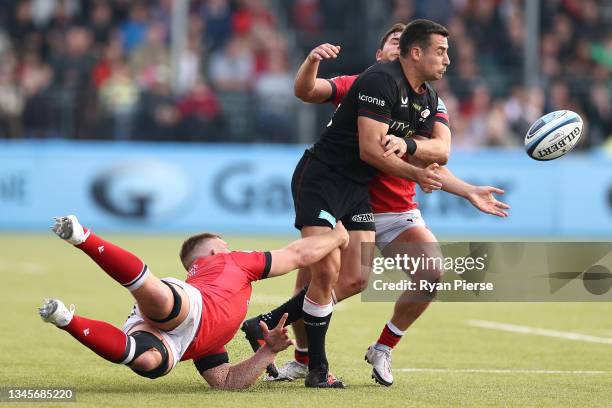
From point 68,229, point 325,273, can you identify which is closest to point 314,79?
point 325,273

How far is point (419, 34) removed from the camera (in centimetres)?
799

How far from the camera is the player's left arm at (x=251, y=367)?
7.46m

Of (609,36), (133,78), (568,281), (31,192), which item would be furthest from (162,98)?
(568,281)

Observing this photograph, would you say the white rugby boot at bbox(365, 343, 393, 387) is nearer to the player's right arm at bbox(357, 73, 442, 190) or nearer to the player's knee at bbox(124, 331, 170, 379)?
the player's right arm at bbox(357, 73, 442, 190)

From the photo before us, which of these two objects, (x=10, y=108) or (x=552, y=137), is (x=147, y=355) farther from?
(x=10, y=108)

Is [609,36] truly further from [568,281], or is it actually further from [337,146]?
[337,146]

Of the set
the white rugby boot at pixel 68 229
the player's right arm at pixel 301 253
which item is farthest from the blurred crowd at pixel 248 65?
the white rugby boot at pixel 68 229

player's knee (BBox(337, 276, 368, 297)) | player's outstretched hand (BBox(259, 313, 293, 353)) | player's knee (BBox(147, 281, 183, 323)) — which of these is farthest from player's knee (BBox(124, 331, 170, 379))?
player's knee (BBox(337, 276, 368, 297))

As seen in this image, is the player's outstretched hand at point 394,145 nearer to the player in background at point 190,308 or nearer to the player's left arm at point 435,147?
the player's left arm at point 435,147

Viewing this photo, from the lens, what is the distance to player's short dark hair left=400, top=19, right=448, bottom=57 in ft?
26.2

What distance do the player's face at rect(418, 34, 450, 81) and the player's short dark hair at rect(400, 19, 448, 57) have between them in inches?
1.1

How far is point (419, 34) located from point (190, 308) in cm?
231

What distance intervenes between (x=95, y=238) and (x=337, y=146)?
204 cm

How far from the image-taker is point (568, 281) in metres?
11.1
